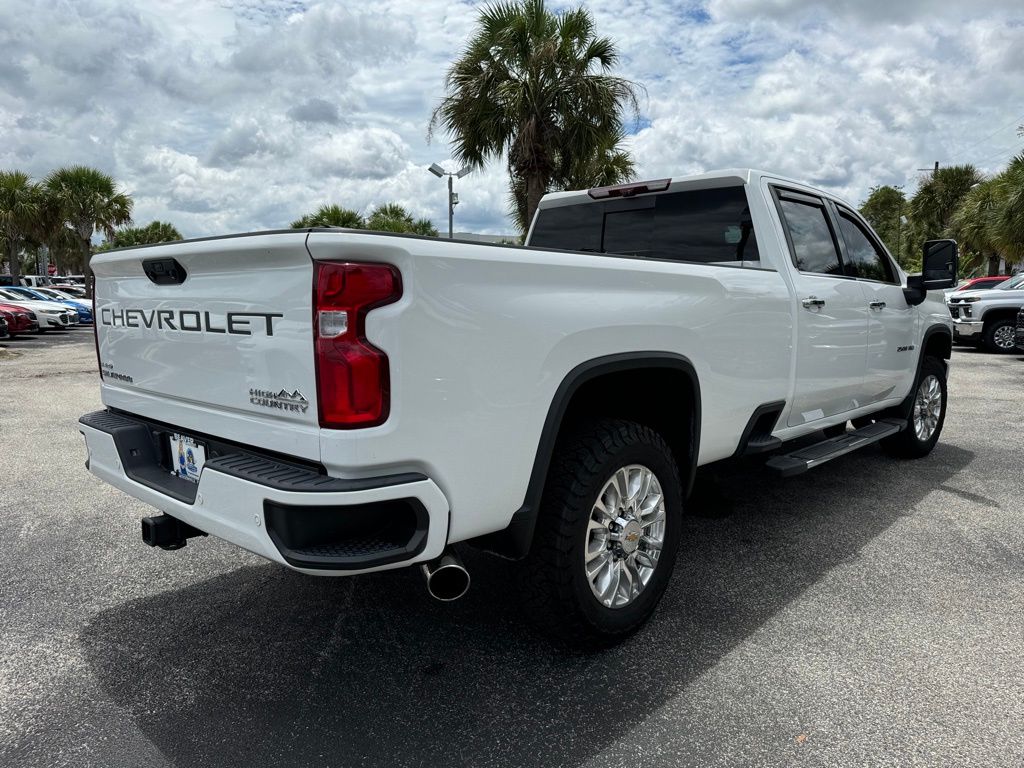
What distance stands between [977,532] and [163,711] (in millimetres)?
4171

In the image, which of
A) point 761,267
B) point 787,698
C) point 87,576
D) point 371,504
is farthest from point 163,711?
point 761,267

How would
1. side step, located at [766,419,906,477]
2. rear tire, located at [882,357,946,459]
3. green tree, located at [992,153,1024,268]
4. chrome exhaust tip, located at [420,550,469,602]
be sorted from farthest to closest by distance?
green tree, located at [992,153,1024,268] < rear tire, located at [882,357,946,459] < side step, located at [766,419,906,477] < chrome exhaust tip, located at [420,550,469,602]

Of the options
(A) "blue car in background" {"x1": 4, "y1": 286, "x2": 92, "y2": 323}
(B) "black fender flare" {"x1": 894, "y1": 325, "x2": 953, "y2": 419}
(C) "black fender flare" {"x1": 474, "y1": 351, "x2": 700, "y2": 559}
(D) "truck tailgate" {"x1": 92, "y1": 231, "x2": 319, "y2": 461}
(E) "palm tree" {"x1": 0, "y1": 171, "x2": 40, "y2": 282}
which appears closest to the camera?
(D) "truck tailgate" {"x1": 92, "y1": 231, "x2": 319, "y2": 461}

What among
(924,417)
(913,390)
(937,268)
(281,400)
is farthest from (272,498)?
(924,417)

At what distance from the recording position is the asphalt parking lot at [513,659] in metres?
2.28

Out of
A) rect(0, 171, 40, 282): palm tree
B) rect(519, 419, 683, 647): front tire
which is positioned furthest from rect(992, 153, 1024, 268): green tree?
rect(0, 171, 40, 282): palm tree

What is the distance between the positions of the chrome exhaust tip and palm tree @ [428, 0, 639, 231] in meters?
12.5

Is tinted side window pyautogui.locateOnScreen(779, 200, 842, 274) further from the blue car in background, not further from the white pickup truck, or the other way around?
the blue car in background

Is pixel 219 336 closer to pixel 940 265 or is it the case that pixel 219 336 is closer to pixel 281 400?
pixel 281 400

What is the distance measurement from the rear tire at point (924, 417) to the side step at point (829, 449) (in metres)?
0.47

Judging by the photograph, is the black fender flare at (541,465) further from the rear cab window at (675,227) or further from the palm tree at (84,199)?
the palm tree at (84,199)

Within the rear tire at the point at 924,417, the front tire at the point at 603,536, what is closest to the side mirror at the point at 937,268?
the rear tire at the point at 924,417

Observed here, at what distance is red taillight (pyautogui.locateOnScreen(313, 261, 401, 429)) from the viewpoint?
6.54 ft

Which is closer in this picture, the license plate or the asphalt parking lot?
the asphalt parking lot
